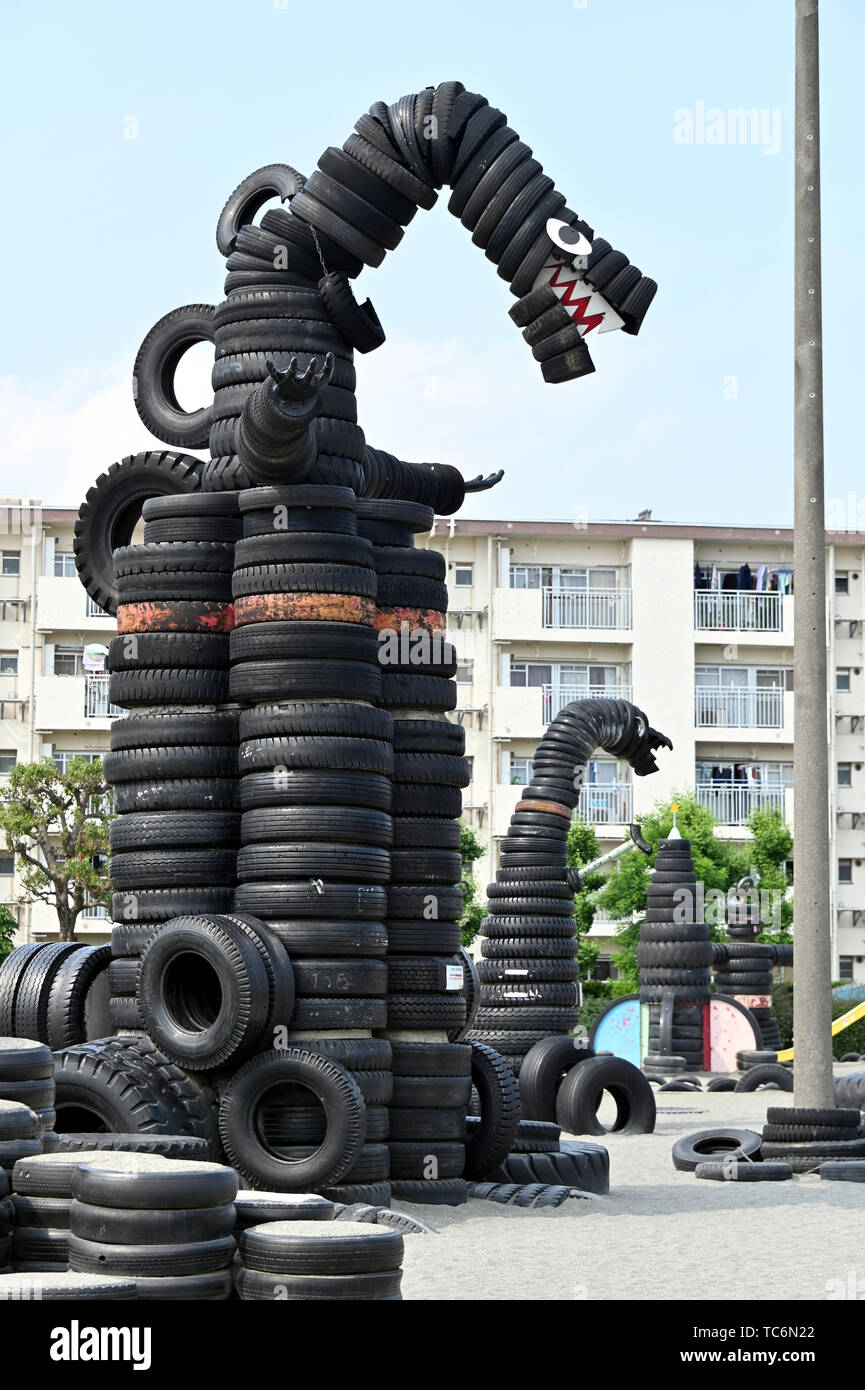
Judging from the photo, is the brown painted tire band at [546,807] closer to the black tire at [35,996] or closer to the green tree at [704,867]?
the black tire at [35,996]

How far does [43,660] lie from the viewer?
5088cm

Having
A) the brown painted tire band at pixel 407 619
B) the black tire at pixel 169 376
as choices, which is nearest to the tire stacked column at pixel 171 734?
the brown painted tire band at pixel 407 619

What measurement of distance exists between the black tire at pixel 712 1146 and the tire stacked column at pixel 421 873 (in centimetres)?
365

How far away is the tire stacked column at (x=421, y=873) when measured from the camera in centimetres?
1434

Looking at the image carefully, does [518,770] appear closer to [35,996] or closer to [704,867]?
[704,867]

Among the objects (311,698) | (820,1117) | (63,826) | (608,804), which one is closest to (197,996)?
(311,698)

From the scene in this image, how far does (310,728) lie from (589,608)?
130 feet

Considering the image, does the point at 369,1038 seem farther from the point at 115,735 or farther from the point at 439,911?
the point at 115,735

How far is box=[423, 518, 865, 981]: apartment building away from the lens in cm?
5172

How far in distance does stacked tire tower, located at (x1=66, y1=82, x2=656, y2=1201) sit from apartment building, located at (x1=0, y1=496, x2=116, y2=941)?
35.5 m

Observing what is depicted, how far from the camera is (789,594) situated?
54.0 meters

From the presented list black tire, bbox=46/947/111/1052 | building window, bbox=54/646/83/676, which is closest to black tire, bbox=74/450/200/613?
black tire, bbox=46/947/111/1052
